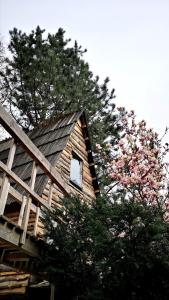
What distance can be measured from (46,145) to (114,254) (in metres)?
7.27

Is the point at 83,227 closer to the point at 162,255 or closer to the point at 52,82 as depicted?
the point at 162,255

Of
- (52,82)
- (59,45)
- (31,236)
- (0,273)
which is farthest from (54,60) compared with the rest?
(31,236)

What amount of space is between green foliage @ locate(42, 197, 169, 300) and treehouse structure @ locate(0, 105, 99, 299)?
641mm

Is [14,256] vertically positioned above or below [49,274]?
above

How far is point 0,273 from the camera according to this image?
8.33 m

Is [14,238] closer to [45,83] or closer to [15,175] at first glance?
[15,175]

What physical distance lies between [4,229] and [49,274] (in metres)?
1.50

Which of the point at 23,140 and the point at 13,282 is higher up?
the point at 23,140

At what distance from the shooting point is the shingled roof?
32.7 ft

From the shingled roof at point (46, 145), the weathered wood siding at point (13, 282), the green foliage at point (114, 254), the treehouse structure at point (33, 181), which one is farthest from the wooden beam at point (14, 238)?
the shingled roof at point (46, 145)

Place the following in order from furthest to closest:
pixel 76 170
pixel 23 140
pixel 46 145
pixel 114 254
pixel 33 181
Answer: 1. pixel 76 170
2. pixel 46 145
3. pixel 33 181
4. pixel 23 140
5. pixel 114 254

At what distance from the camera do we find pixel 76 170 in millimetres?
12461

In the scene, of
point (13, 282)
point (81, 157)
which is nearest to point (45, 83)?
point (81, 157)

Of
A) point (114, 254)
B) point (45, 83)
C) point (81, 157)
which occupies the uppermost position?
point (45, 83)
